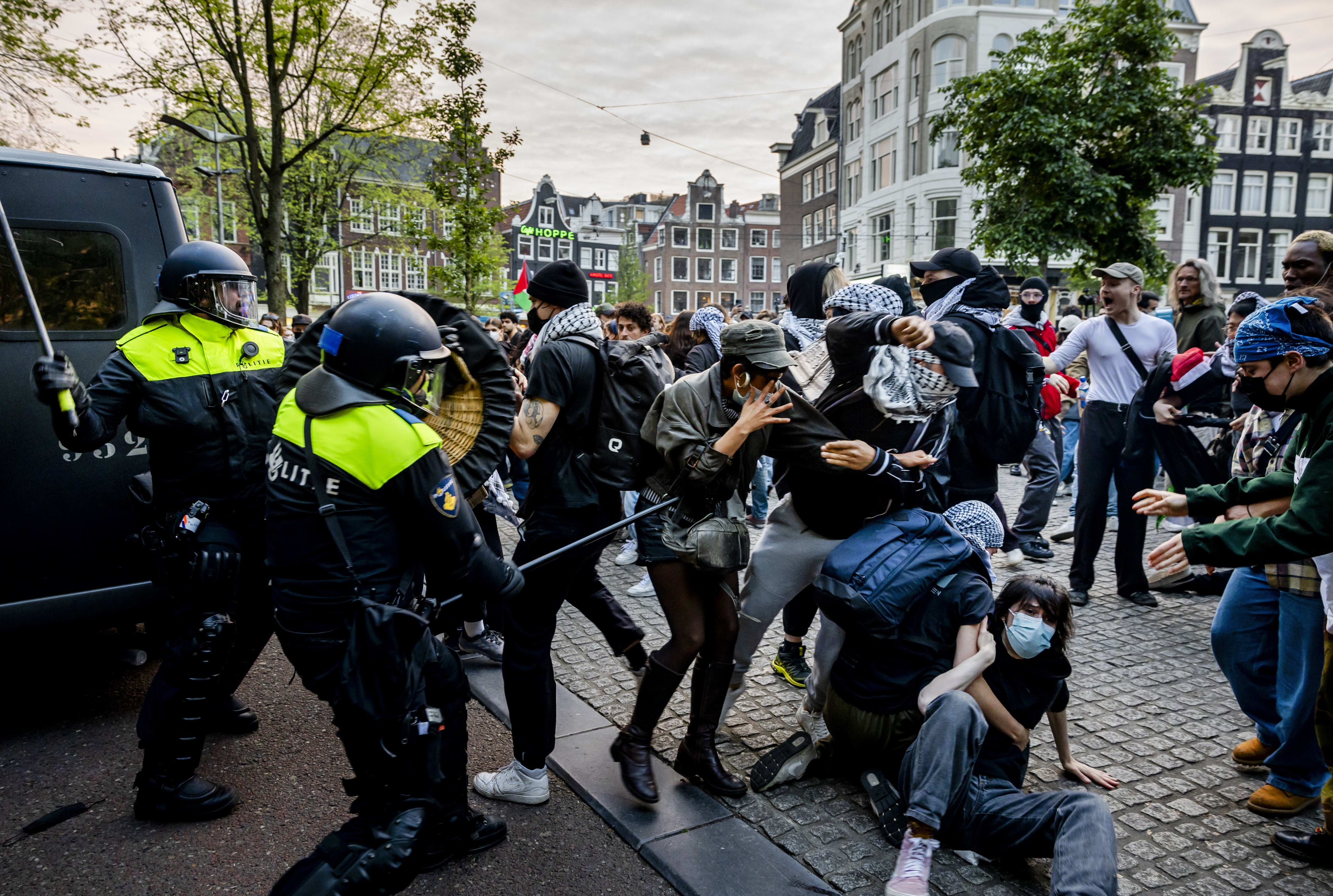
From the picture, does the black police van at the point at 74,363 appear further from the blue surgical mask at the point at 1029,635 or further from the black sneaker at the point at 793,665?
the blue surgical mask at the point at 1029,635

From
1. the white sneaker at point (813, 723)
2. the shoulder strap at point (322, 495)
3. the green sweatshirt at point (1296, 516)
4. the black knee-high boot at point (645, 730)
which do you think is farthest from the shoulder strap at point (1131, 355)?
the shoulder strap at point (322, 495)

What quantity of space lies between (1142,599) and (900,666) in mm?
3521

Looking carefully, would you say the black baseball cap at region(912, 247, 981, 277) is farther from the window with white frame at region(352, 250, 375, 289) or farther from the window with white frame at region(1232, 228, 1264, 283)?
the window with white frame at region(352, 250, 375, 289)

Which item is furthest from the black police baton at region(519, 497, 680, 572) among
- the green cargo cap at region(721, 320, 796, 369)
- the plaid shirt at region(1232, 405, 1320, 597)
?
the plaid shirt at region(1232, 405, 1320, 597)

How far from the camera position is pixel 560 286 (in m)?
3.66

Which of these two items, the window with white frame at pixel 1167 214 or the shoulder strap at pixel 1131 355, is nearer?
the shoulder strap at pixel 1131 355

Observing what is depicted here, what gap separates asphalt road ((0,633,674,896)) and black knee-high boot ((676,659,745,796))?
41cm

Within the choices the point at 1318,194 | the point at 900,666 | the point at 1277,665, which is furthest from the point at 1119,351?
the point at 1318,194

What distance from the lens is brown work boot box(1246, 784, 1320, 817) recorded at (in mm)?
3121

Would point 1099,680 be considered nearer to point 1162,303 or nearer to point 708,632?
point 708,632

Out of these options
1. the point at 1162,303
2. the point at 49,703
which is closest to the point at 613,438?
the point at 49,703

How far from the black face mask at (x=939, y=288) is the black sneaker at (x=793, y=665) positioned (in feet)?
6.43

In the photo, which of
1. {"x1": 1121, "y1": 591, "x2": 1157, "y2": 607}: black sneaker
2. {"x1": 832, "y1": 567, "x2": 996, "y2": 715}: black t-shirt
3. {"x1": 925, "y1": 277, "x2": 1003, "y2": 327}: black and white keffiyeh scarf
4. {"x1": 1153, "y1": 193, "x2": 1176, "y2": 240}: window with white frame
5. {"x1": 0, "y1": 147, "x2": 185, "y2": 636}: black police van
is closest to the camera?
{"x1": 832, "y1": 567, "x2": 996, "y2": 715}: black t-shirt

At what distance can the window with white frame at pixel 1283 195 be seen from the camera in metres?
37.9
